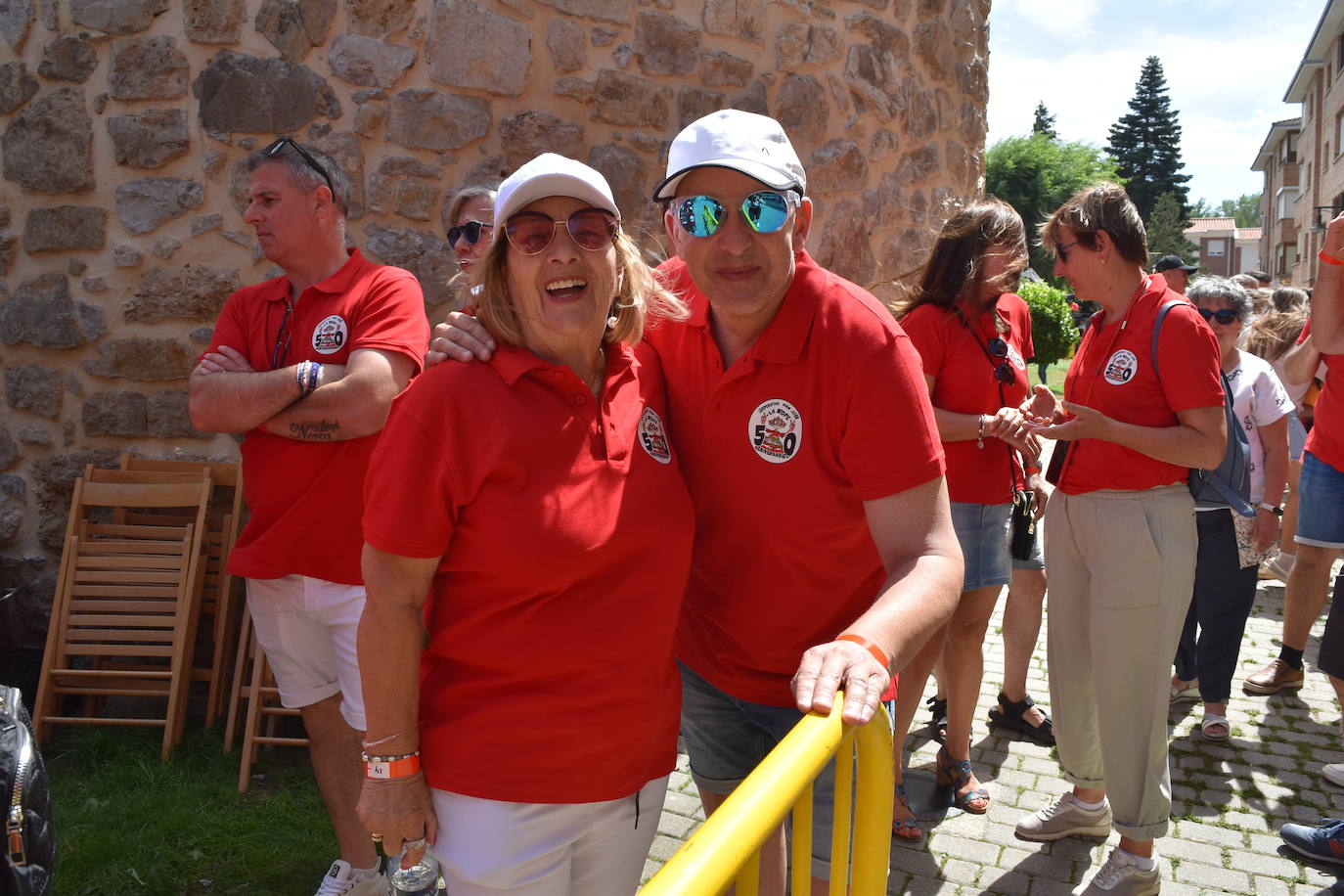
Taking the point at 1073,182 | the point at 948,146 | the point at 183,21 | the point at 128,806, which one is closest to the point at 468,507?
the point at 128,806

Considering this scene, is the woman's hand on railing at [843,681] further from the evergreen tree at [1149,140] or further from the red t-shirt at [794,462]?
the evergreen tree at [1149,140]

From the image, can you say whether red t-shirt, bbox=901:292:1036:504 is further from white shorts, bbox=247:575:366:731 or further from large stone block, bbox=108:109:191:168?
large stone block, bbox=108:109:191:168

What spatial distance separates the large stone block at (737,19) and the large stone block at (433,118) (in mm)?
1276

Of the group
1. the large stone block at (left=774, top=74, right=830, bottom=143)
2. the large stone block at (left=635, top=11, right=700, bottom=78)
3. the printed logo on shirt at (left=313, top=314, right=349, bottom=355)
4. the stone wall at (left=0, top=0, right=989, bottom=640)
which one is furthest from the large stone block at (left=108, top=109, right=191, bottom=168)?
the large stone block at (left=774, top=74, right=830, bottom=143)

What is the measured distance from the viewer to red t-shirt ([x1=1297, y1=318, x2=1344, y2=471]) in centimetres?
436

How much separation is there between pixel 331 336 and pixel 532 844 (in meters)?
1.84

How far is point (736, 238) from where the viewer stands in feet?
6.56

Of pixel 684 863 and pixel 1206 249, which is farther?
pixel 1206 249

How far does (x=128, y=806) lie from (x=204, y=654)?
0.99 m

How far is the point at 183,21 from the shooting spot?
13.5ft

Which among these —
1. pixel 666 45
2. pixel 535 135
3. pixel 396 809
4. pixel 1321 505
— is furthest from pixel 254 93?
pixel 1321 505

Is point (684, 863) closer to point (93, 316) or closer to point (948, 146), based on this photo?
point (93, 316)

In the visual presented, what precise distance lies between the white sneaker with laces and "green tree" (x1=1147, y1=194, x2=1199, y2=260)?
195ft

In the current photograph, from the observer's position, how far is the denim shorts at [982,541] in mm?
3580
